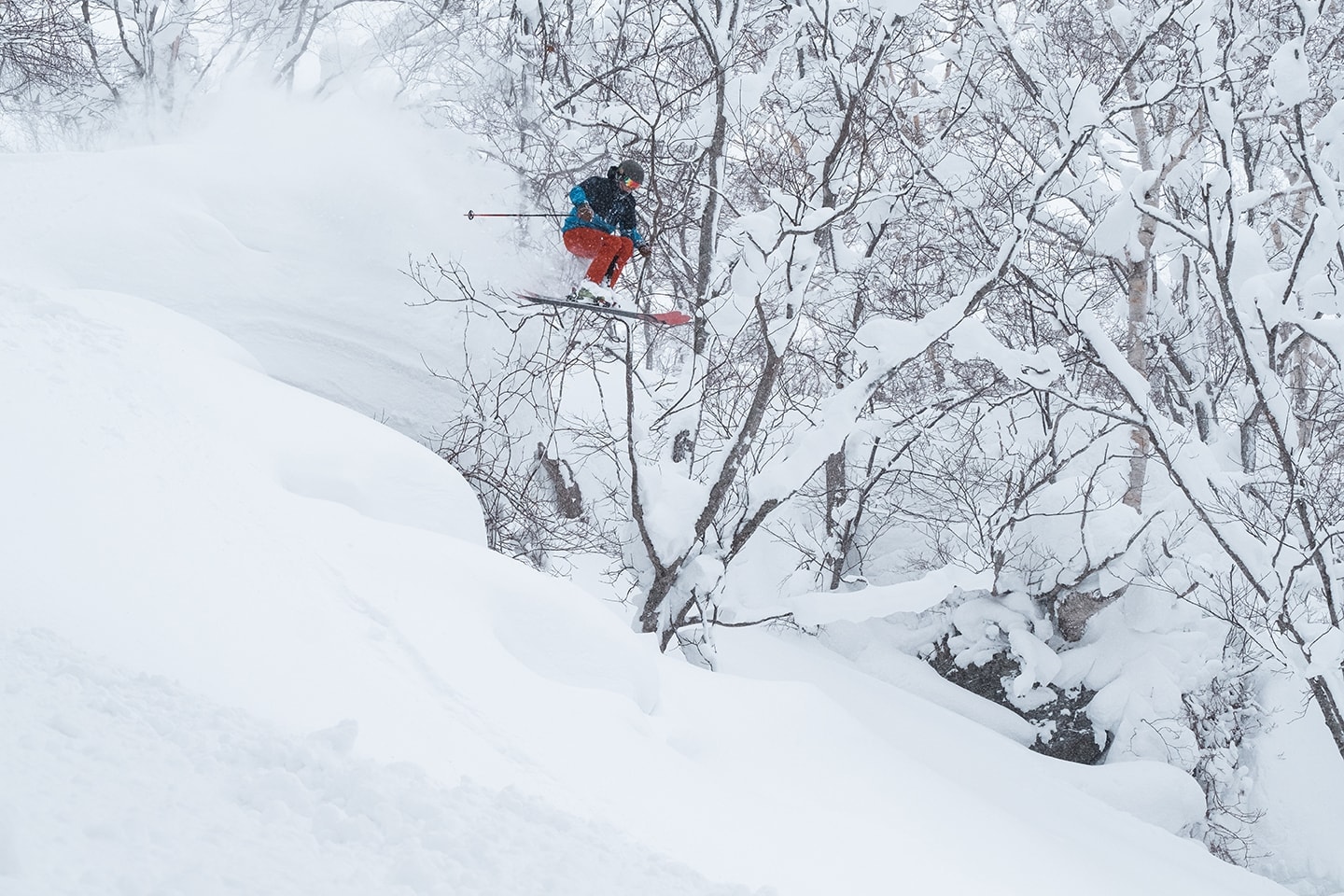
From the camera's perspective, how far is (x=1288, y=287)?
8.37 meters

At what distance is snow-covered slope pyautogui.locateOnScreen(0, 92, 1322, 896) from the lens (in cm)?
255

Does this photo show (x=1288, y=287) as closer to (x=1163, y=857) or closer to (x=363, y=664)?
(x=1163, y=857)

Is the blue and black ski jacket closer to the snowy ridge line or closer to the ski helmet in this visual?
the ski helmet

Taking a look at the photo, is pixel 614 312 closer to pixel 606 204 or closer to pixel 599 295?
pixel 599 295

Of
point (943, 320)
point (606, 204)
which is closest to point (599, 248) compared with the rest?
point (606, 204)

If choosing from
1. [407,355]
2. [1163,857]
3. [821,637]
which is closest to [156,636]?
[1163,857]

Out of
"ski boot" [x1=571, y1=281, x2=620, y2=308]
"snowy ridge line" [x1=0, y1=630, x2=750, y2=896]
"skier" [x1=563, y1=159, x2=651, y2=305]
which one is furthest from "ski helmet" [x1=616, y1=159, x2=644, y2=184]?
"snowy ridge line" [x1=0, y1=630, x2=750, y2=896]

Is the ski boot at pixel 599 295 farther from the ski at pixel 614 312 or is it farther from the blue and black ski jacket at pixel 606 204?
the blue and black ski jacket at pixel 606 204

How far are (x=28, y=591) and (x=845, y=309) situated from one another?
42.0 ft

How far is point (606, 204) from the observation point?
7504 millimetres

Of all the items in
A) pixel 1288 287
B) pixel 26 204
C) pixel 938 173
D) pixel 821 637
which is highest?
pixel 938 173

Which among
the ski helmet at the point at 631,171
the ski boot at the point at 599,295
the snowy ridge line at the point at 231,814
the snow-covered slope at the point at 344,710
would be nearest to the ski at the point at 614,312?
the ski boot at the point at 599,295

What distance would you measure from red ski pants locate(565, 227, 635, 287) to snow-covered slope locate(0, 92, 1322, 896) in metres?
2.21

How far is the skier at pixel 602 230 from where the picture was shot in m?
7.44
